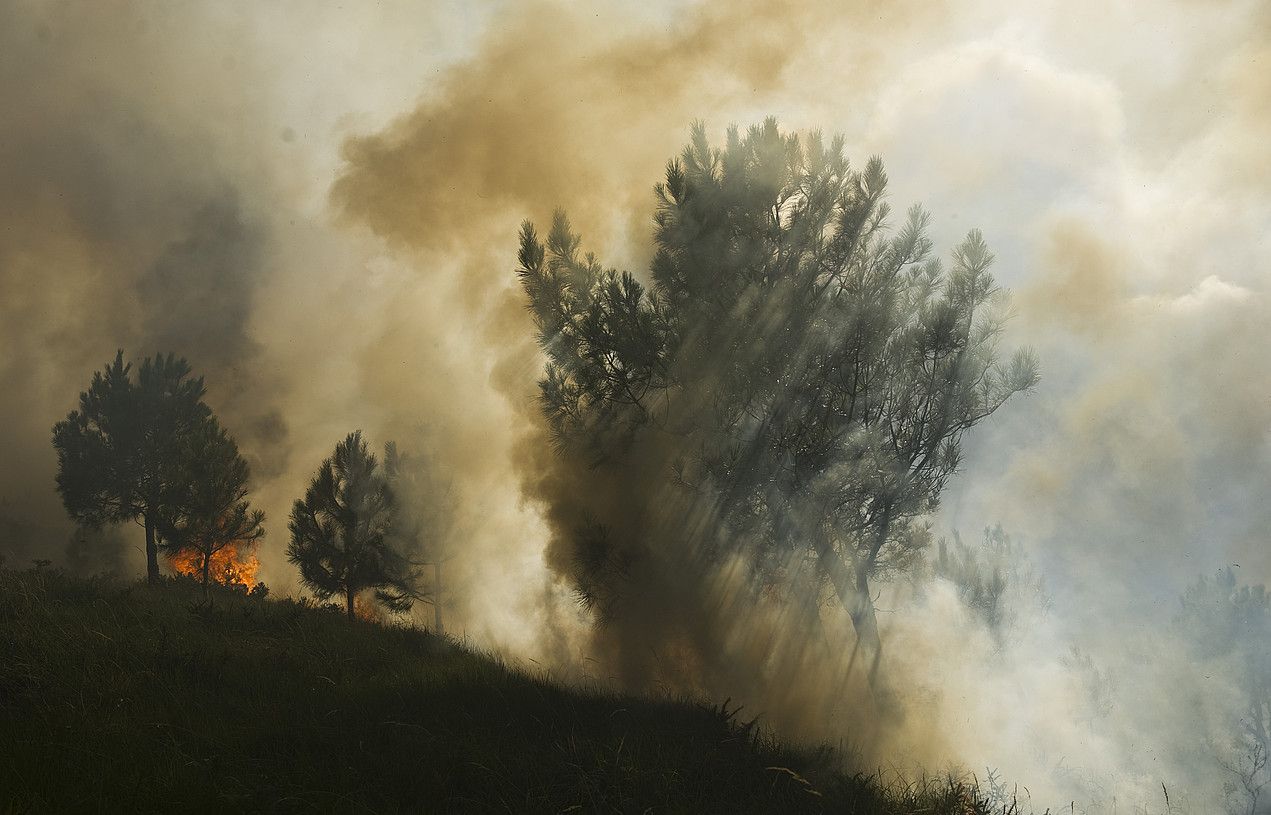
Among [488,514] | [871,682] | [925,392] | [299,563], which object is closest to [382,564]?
[299,563]

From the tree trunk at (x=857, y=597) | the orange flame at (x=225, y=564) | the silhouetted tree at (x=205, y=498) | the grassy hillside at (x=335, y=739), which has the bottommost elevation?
the grassy hillside at (x=335, y=739)

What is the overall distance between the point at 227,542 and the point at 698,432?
20.9m

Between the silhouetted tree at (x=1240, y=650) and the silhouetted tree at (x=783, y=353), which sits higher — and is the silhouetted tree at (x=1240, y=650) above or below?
below

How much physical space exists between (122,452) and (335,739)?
25.8 meters

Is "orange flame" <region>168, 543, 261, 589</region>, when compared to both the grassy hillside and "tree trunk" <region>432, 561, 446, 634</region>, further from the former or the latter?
the grassy hillside

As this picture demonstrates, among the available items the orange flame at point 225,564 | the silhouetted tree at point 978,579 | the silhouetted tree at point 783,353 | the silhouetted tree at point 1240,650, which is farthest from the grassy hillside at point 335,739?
the silhouetted tree at point 1240,650

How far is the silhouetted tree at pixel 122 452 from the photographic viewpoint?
2562 cm

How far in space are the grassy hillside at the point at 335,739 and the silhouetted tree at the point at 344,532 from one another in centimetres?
1409

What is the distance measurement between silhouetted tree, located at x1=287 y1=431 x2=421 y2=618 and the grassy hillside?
46.2 ft

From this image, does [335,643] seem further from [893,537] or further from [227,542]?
[227,542]

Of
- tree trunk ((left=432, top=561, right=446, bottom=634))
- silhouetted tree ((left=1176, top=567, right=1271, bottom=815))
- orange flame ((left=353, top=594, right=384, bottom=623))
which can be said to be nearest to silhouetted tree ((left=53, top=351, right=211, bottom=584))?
orange flame ((left=353, top=594, right=384, bottom=623))

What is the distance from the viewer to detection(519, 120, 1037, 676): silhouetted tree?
10812 mm

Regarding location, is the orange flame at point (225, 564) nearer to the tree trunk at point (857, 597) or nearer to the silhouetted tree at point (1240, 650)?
the tree trunk at point (857, 597)

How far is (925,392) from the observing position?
11148 mm
